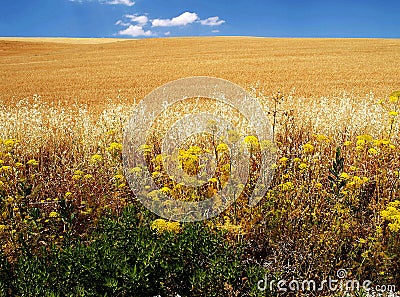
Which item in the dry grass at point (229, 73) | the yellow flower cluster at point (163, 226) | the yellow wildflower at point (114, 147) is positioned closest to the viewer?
the yellow flower cluster at point (163, 226)

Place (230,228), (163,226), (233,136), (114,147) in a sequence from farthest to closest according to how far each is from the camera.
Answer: (233,136)
(114,147)
(230,228)
(163,226)

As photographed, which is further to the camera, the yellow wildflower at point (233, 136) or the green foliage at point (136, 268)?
the yellow wildflower at point (233, 136)

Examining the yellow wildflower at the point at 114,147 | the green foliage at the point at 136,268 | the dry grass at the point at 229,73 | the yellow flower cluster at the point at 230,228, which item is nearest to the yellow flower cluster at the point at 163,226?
the green foliage at the point at 136,268

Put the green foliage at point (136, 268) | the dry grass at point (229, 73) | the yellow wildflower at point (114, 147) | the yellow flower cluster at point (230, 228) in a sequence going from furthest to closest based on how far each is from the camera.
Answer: the dry grass at point (229, 73), the yellow wildflower at point (114, 147), the yellow flower cluster at point (230, 228), the green foliage at point (136, 268)

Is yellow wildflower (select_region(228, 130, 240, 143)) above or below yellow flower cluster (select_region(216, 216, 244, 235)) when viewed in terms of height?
above

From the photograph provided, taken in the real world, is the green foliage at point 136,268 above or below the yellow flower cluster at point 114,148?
below

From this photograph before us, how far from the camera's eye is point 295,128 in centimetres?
606

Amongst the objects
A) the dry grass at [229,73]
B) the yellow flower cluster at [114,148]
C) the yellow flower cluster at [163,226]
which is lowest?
the yellow flower cluster at [163,226]

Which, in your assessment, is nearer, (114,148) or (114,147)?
(114,147)

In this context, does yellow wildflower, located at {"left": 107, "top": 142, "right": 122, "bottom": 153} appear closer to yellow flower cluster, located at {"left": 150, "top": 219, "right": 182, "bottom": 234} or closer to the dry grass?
yellow flower cluster, located at {"left": 150, "top": 219, "right": 182, "bottom": 234}

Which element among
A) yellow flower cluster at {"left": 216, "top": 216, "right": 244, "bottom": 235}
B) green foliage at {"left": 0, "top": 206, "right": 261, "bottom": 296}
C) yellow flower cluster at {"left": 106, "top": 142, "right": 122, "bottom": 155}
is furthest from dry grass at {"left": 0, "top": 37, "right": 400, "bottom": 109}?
green foliage at {"left": 0, "top": 206, "right": 261, "bottom": 296}

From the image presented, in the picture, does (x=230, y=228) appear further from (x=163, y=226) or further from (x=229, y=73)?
(x=229, y=73)

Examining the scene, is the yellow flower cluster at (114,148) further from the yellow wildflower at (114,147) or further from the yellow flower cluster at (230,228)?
the yellow flower cluster at (230,228)

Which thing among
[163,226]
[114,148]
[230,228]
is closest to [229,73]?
[114,148]
